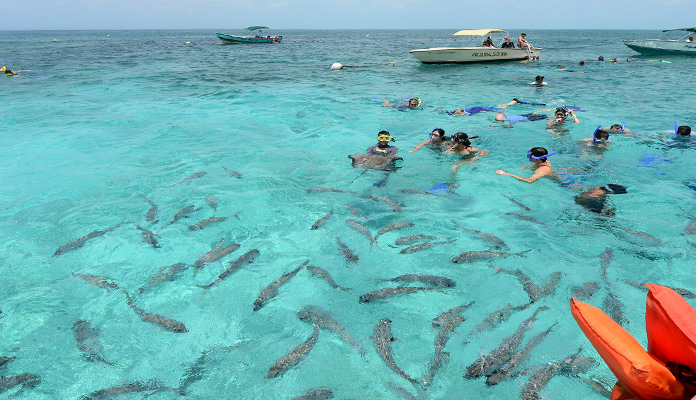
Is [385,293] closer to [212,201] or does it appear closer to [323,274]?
[323,274]

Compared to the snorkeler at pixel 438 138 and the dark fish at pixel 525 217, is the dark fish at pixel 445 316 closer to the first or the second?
the dark fish at pixel 525 217

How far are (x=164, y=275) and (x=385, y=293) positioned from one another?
3.88 m

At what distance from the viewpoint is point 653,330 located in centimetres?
263

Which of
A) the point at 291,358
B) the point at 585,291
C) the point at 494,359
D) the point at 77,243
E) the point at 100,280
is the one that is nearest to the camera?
the point at 494,359

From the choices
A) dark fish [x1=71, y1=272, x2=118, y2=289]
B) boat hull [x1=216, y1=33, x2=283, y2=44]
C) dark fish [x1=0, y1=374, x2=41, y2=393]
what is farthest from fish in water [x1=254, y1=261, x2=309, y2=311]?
boat hull [x1=216, y1=33, x2=283, y2=44]

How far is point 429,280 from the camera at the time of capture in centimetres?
649

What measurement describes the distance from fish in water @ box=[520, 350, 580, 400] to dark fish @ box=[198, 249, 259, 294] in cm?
487

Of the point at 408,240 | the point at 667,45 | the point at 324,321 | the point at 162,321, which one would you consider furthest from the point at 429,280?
the point at 667,45

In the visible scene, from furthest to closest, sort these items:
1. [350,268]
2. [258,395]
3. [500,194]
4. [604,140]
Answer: [604,140], [500,194], [350,268], [258,395]

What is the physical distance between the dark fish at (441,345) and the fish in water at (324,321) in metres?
0.95

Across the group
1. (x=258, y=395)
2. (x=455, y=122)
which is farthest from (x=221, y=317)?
(x=455, y=122)

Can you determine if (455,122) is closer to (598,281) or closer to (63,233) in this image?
(598,281)

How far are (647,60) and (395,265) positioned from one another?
45.8 meters

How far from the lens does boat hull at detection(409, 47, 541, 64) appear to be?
108 feet
